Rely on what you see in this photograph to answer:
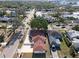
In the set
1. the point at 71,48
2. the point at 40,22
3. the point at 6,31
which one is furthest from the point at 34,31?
the point at 71,48

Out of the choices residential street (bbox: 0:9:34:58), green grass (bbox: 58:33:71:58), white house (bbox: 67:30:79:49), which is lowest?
green grass (bbox: 58:33:71:58)

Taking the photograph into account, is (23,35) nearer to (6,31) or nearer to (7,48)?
(6,31)

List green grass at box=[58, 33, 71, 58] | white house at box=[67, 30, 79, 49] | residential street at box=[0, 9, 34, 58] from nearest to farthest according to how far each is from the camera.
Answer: residential street at box=[0, 9, 34, 58]
green grass at box=[58, 33, 71, 58]
white house at box=[67, 30, 79, 49]

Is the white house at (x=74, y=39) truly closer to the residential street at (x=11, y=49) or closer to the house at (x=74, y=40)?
the house at (x=74, y=40)

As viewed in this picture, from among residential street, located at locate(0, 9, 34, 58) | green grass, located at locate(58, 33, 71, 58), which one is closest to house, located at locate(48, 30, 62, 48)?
green grass, located at locate(58, 33, 71, 58)

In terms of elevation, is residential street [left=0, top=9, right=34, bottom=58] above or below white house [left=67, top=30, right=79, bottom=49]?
below

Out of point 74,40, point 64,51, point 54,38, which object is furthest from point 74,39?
point 64,51

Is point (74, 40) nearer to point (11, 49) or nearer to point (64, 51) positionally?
point (64, 51)

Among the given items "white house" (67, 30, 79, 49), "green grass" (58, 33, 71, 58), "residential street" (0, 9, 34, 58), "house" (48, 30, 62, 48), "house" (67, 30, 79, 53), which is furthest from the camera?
"house" (48, 30, 62, 48)

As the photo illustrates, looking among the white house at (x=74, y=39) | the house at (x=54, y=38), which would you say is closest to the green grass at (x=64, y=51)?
the house at (x=54, y=38)

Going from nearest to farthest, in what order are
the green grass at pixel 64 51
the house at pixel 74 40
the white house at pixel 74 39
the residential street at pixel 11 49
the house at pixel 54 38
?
the residential street at pixel 11 49, the green grass at pixel 64 51, the house at pixel 74 40, the white house at pixel 74 39, the house at pixel 54 38

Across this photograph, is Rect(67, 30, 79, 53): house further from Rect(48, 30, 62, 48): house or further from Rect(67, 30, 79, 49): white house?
Rect(48, 30, 62, 48): house
